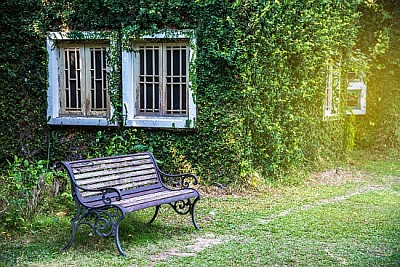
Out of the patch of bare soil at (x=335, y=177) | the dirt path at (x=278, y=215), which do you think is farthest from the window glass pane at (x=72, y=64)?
the patch of bare soil at (x=335, y=177)

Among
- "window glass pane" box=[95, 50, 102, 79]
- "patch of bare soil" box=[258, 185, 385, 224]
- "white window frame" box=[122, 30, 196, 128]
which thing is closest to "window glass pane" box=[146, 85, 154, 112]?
"white window frame" box=[122, 30, 196, 128]

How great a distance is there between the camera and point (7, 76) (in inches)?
385

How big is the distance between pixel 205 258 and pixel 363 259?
1503 mm

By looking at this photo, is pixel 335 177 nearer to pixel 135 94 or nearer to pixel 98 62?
pixel 135 94

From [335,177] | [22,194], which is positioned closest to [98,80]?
[22,194]

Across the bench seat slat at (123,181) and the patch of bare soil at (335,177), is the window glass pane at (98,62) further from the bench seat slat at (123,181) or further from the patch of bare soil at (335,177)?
the patch of bare soil at (335,177)

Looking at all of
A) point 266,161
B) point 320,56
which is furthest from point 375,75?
point 266,161

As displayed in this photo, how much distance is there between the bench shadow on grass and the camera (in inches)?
216

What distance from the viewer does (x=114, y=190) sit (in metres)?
5.47

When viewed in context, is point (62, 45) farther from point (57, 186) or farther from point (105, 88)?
point (57, 186)

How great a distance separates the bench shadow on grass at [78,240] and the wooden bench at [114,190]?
0.14 metres

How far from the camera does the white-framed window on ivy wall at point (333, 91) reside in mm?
11469

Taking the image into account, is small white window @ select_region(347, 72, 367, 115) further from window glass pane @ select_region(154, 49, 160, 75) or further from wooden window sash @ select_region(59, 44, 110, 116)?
wooden window sash @ select_region(59, 44, 110, 116)

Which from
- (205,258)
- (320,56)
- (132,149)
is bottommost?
(205,258)
